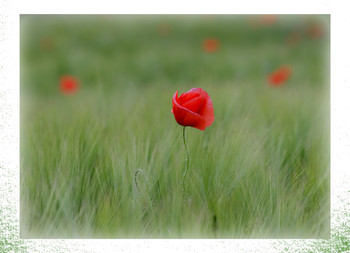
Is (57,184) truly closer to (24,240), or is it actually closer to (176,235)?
(24,240)

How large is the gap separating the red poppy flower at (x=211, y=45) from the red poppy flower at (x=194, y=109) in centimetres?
84

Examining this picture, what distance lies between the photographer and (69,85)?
4.46ft

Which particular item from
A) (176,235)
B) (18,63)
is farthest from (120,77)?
(176,235)

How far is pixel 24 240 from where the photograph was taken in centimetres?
81

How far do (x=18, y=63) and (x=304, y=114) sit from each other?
62 centimetres

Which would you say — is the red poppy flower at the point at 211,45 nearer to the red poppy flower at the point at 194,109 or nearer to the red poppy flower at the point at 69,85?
the red poppy flower at the point at 69,85

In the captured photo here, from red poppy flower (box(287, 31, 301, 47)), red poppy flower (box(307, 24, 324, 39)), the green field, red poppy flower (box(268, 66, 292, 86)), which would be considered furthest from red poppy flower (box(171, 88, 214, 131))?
red poppy flower (box(287, 31, 301, 47))

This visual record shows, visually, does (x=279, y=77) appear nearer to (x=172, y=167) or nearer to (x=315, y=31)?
(x=315, y=31)

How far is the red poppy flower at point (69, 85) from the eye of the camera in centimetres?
135

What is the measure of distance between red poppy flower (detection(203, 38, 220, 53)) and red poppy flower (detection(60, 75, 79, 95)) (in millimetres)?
461

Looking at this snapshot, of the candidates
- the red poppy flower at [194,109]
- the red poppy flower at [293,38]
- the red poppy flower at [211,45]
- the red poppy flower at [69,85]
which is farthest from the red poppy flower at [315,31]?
the red poppy flower at [69,85]

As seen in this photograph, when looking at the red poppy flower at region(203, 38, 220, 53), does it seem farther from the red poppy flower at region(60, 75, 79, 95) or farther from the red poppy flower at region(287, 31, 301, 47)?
the red poppy flower at region(60, 75, 79, 95)

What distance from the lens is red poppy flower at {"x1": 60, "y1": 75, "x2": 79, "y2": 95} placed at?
53.3 inches

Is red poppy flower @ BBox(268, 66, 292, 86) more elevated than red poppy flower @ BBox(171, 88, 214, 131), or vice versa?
red poppy flower @ BBox(268, 66, 292, 86)
